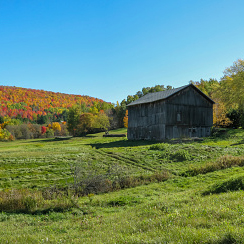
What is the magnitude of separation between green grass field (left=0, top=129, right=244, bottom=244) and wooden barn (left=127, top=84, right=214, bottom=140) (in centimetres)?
1685

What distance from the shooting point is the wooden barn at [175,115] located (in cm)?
4503

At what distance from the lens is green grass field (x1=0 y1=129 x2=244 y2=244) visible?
6172 mm

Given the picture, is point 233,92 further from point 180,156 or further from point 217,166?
point 217,166

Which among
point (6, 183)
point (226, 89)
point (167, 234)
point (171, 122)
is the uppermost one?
point (226, 89)

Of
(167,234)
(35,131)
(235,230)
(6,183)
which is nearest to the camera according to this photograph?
(235,230)

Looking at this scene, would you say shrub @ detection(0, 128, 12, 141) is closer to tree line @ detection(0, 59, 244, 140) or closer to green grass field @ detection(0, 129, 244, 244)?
tree line @ detection(0, 59, 244, 140)

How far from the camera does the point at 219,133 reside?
4991 cm

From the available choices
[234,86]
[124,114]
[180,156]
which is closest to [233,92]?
[234,86]

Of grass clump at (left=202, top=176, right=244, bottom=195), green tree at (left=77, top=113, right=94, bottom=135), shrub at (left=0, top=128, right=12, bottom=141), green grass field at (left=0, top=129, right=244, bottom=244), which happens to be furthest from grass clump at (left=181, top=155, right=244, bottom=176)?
shrub at (left=0, top=128, right=12, bottom=141)

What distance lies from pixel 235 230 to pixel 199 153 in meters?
23.0

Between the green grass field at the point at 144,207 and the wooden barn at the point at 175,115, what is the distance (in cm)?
1685

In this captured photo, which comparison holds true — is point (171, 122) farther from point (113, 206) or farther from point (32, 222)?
point (32, 222)

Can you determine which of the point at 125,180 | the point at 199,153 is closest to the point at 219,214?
the point at 125,180

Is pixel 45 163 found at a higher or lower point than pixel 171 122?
lower
